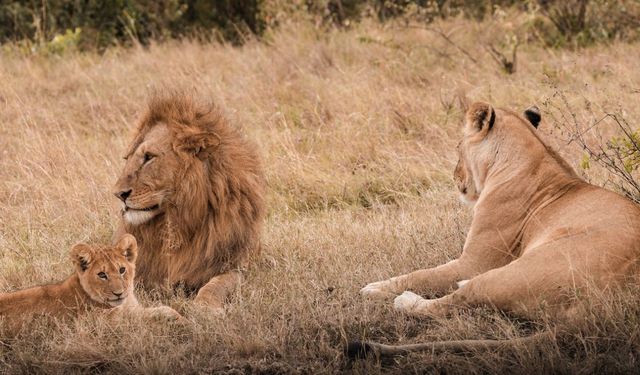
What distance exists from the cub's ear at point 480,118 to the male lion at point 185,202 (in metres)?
1.28

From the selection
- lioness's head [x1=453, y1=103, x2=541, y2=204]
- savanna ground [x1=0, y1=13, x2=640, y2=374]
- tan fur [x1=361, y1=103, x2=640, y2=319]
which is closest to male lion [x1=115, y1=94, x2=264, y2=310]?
savanna ground [x1=0, y1=13, x2=640, y2=374]

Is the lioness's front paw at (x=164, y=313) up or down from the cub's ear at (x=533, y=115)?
down

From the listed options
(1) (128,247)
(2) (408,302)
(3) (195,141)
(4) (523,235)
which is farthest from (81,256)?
(4) (523,235)

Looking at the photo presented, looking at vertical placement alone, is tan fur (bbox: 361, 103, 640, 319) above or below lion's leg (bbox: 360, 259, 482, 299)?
above

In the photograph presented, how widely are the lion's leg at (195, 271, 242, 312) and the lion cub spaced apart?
34 centimetres

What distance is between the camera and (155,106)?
5.50 meters

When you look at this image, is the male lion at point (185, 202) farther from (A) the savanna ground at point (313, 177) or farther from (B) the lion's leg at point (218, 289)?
(A) the savanna ground at point (313, 177)

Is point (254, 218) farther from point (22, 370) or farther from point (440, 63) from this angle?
point (440, 63)

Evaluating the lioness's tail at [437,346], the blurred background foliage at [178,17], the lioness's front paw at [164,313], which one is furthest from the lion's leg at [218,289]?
the blurred background foliage at [178,17]

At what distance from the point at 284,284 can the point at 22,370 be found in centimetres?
145

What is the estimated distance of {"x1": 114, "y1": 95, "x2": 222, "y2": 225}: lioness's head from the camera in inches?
206

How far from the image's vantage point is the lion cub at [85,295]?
15.0 feet

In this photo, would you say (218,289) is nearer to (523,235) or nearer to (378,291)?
(378,291)

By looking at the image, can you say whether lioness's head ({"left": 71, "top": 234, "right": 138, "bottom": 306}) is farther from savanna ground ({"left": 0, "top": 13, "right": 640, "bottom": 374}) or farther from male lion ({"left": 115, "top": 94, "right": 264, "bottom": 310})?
male lion ({"left": 115, "top": 94, "right": 264, "bottom": 310})
